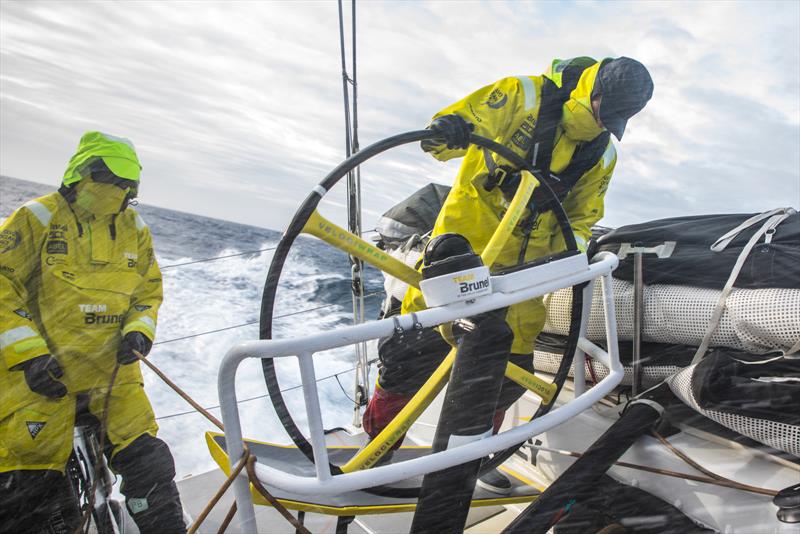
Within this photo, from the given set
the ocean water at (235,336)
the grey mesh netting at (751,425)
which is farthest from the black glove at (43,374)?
the grey mesh netting at (751,425)

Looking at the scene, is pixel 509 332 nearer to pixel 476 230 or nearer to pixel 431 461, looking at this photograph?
pixel 431 461

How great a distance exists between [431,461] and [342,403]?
14.0 feet

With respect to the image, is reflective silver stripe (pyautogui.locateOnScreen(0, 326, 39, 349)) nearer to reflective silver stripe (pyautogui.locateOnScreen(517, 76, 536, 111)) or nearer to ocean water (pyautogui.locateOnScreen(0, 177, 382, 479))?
ocean water (pyautogui.locateOnScreen(0, 177, 382, 479))

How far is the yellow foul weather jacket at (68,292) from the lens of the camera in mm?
1899

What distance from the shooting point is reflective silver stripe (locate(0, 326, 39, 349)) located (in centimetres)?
185

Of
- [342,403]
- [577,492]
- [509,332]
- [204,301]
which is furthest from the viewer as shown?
[204,301]

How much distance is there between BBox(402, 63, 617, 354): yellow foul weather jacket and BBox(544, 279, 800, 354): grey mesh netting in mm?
289

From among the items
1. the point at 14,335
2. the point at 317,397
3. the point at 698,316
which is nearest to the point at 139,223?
the point at 14,335

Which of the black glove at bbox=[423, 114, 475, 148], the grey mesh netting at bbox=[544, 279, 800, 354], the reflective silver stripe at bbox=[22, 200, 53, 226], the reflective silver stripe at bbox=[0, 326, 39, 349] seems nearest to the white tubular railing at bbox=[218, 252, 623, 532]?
the black glove at bbox=[423, 114, 475, 148]

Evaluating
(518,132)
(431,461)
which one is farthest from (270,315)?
(518,132)

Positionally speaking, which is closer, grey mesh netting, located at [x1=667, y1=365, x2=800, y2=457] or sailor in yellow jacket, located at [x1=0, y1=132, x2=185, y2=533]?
grey mesh netting, located at [x1=667, y1=365, x2=800, y2=457]

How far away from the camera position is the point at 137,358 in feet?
6.95

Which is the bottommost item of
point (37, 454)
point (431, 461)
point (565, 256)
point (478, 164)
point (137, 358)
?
point (37, 454)

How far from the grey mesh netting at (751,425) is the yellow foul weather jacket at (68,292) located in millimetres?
2050
